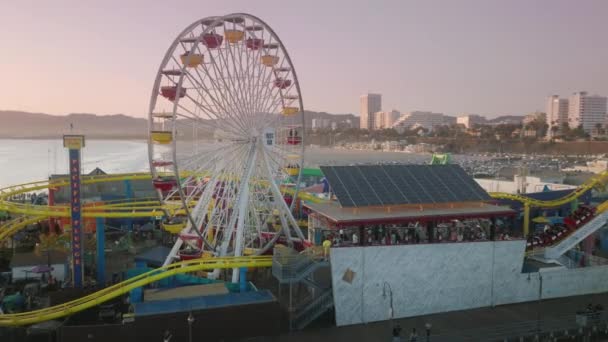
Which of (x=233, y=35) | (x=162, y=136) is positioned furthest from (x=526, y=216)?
(x=162, y=136)

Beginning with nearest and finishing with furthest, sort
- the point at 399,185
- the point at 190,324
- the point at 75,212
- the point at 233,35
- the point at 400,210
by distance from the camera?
the point at 190,324
the point at 400,210
the point at 75,212
the point at 399,185
the point at 233,35

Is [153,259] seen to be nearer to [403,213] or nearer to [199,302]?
[199,302]

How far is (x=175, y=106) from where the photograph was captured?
24453 mm

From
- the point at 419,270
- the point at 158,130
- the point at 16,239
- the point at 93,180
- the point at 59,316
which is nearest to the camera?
the point at 59,316

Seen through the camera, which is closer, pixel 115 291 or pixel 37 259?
pixel 115 291

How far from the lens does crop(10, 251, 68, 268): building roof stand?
29.3 meters

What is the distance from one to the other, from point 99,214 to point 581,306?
2741cm

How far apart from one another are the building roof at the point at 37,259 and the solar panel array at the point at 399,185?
1698 centimetres

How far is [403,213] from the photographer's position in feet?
82.4

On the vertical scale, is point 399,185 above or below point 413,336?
above

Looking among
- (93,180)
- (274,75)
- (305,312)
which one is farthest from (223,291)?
(93,180)

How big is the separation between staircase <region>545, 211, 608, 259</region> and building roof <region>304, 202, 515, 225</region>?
424cm

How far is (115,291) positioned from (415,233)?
48.4 feet

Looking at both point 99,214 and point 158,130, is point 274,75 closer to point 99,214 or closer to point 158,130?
point 158,130
